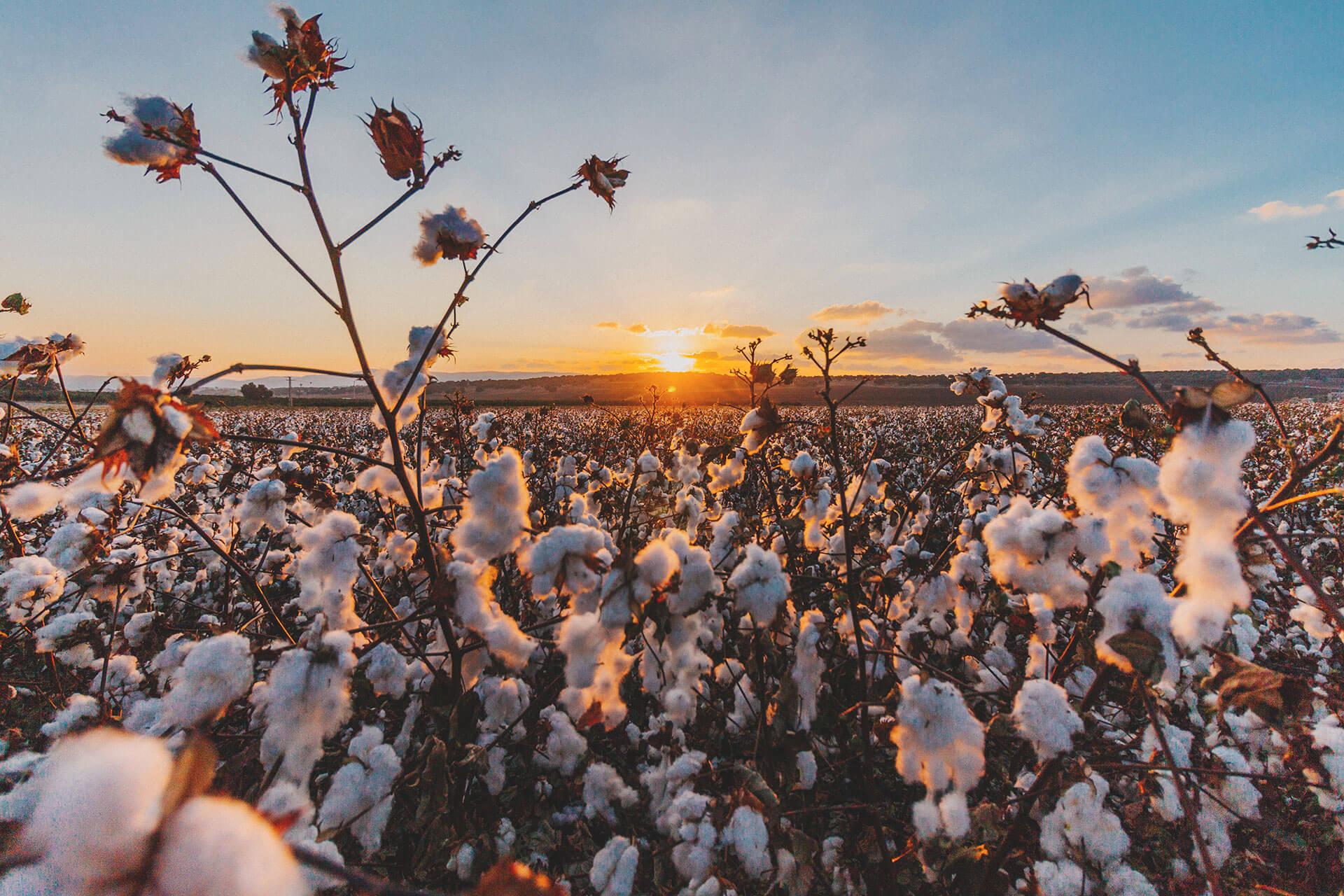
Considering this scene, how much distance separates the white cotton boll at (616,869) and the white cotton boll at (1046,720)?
129 cm

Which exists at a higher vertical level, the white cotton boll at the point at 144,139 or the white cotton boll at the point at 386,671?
the white cotton boll at the point at 144,139

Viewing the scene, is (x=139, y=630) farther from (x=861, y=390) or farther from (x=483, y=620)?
(x=861, y=390)

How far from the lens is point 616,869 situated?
76.4 inches

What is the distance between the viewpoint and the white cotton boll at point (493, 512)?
1.59m

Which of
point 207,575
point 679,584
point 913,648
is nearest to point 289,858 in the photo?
point 679,584

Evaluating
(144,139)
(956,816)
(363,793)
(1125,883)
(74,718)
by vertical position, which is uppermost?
(144,139)

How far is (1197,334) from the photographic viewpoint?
199cm

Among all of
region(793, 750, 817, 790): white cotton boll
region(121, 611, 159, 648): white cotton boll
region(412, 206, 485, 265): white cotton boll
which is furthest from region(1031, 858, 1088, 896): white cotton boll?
region(121, 611, 159, 648): white cotton boll

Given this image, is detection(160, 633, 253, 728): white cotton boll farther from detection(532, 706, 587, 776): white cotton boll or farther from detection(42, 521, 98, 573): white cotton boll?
detection(42, 521, 98, 573): white cotton boll

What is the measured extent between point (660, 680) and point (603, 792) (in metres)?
0.55

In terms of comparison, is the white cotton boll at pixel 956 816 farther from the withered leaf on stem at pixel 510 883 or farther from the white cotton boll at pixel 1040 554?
the withered leaf on stem at pixel 510 883

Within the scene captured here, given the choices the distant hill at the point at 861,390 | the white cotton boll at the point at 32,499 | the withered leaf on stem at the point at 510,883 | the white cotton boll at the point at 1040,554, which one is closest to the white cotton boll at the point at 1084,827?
the white cotton boll at the point at 1040,554

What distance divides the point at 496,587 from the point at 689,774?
2795 mm

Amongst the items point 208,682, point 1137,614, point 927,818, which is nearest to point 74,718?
point 208,682
